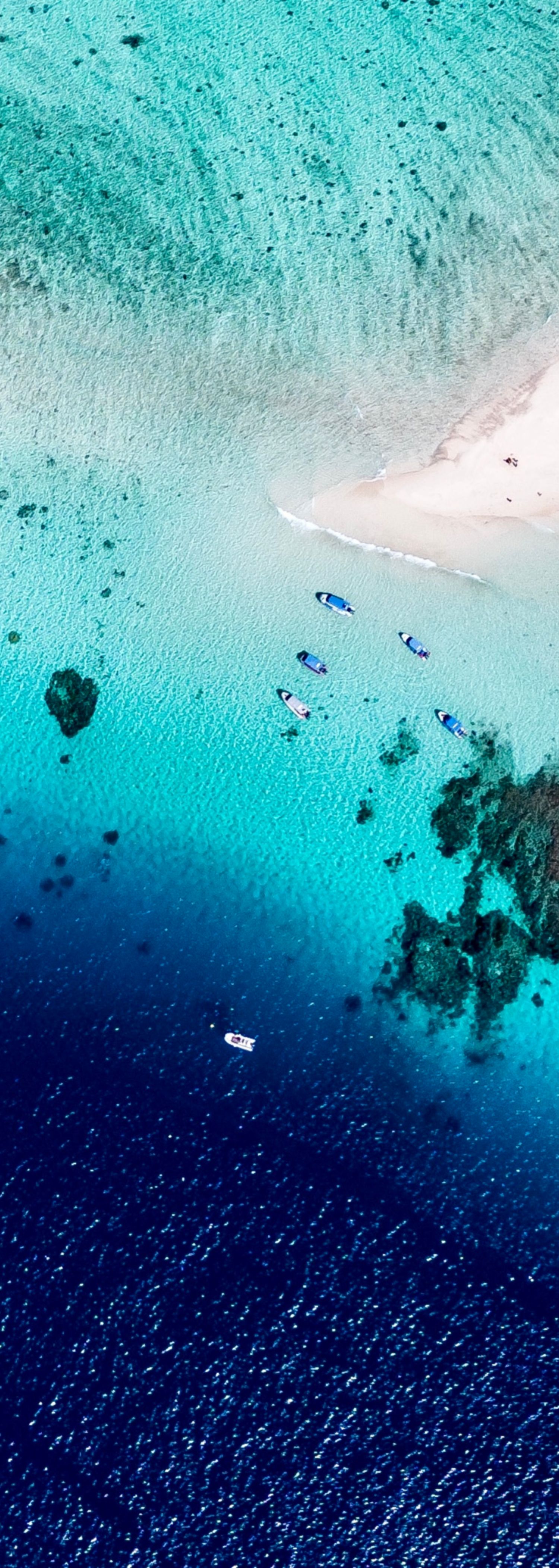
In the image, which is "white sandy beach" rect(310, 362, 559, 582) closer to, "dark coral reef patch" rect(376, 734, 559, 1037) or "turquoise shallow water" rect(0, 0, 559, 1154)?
"turquoise shallow water" rect(0, 0, 559, 1154)

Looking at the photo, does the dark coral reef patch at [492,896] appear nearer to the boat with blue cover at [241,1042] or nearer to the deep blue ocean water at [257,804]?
the deep blue ocean water at [257,804]

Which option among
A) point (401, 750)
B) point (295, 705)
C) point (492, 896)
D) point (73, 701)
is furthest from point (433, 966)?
point (73, 701)

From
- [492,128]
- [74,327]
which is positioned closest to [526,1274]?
[74,327]

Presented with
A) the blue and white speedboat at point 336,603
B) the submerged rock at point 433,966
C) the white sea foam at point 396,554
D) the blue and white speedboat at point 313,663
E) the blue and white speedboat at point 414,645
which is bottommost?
the submerged rock at point 433,966

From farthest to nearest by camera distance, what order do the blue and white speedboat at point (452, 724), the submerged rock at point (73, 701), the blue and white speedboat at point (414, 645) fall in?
1. the submerged rock at point (73, 701)
2. the blue and white speedboat at point (414, 645)
3. the blue and white speedboat at point (452, 724)

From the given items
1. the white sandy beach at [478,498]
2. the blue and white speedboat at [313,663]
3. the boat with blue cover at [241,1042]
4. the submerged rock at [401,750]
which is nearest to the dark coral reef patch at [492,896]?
the submerged rock at [401,750]

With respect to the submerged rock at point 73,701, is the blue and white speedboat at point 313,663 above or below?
above

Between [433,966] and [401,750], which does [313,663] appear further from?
[433,966]
